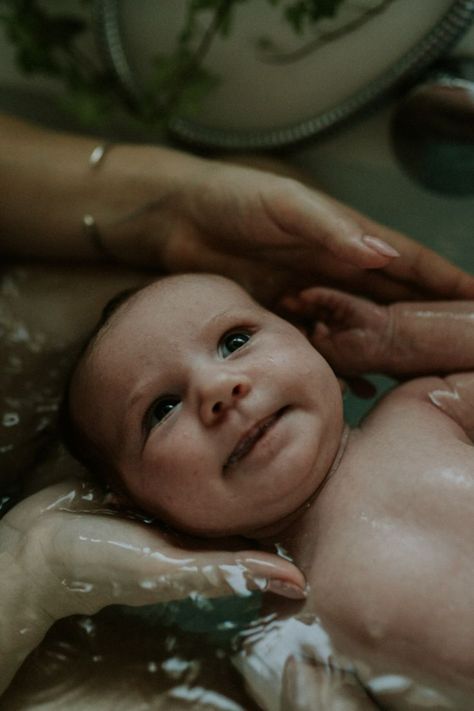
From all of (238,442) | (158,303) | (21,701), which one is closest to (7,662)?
(21,701)

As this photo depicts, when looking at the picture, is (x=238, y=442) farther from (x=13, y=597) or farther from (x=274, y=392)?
(x=13, y=597)

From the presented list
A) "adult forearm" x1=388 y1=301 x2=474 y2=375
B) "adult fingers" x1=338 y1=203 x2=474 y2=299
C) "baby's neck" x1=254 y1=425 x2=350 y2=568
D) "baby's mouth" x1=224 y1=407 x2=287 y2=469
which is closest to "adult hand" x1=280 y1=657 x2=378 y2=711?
"baby's neck" x1=254 y1=425 x2=350 y2=568

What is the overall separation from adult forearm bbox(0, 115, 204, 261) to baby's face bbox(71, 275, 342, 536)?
16.3 inches

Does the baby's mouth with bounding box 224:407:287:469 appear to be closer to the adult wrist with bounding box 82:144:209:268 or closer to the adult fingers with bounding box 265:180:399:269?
the adult fingers with bounding box 265:180:399:269

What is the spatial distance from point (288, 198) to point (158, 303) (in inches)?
12.7

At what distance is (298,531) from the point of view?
3.60 ft

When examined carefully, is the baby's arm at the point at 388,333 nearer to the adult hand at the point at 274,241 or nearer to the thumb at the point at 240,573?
the adult hand at the point at 274,241

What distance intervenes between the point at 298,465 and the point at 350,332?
40 cm

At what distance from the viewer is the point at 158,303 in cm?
111

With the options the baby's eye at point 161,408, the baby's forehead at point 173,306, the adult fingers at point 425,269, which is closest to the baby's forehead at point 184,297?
the baby's forehead at point 173,306

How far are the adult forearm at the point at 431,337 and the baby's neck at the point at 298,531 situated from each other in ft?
0.86

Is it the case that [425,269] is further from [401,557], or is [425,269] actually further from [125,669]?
[125,669]

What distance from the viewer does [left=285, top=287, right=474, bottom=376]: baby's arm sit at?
50.0 inches

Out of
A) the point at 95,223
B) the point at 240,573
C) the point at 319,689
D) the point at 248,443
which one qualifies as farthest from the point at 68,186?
the point at 319,689
